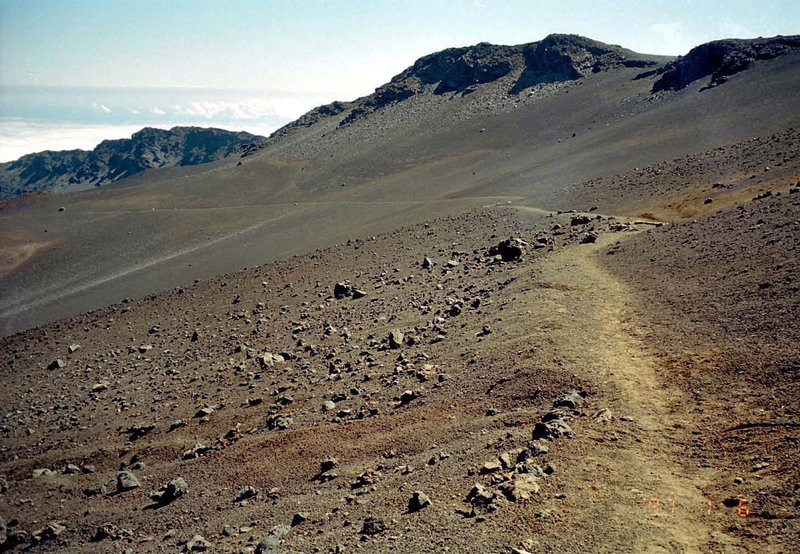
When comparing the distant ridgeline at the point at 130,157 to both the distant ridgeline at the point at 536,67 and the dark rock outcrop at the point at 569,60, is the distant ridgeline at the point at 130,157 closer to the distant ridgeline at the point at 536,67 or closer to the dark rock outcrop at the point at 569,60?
the distant ridgeline at the point at 536,67

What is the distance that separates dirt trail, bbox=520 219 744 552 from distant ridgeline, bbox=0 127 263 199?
171 metres

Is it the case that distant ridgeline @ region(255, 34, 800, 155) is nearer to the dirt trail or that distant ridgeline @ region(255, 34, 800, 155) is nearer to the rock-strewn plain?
the rock-strewn plain

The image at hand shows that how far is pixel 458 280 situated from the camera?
17.2 metres

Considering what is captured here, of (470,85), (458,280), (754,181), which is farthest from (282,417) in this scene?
(470,85)

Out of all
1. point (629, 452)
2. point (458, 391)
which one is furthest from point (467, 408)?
point (629, 452)

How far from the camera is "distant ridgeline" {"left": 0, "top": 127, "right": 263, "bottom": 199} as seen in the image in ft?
559

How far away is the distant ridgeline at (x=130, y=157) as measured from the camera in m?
170

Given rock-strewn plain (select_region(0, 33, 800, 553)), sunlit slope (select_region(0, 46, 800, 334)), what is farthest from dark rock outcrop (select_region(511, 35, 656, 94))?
rock-strewn plain (select_region(0, 33, 800, 553))

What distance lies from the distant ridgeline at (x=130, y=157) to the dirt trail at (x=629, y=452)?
170661 mm

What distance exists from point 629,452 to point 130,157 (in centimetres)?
18920

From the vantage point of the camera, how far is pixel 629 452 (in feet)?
22.4

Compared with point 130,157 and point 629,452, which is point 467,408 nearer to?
point 629,452

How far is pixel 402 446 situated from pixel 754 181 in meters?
18.4
